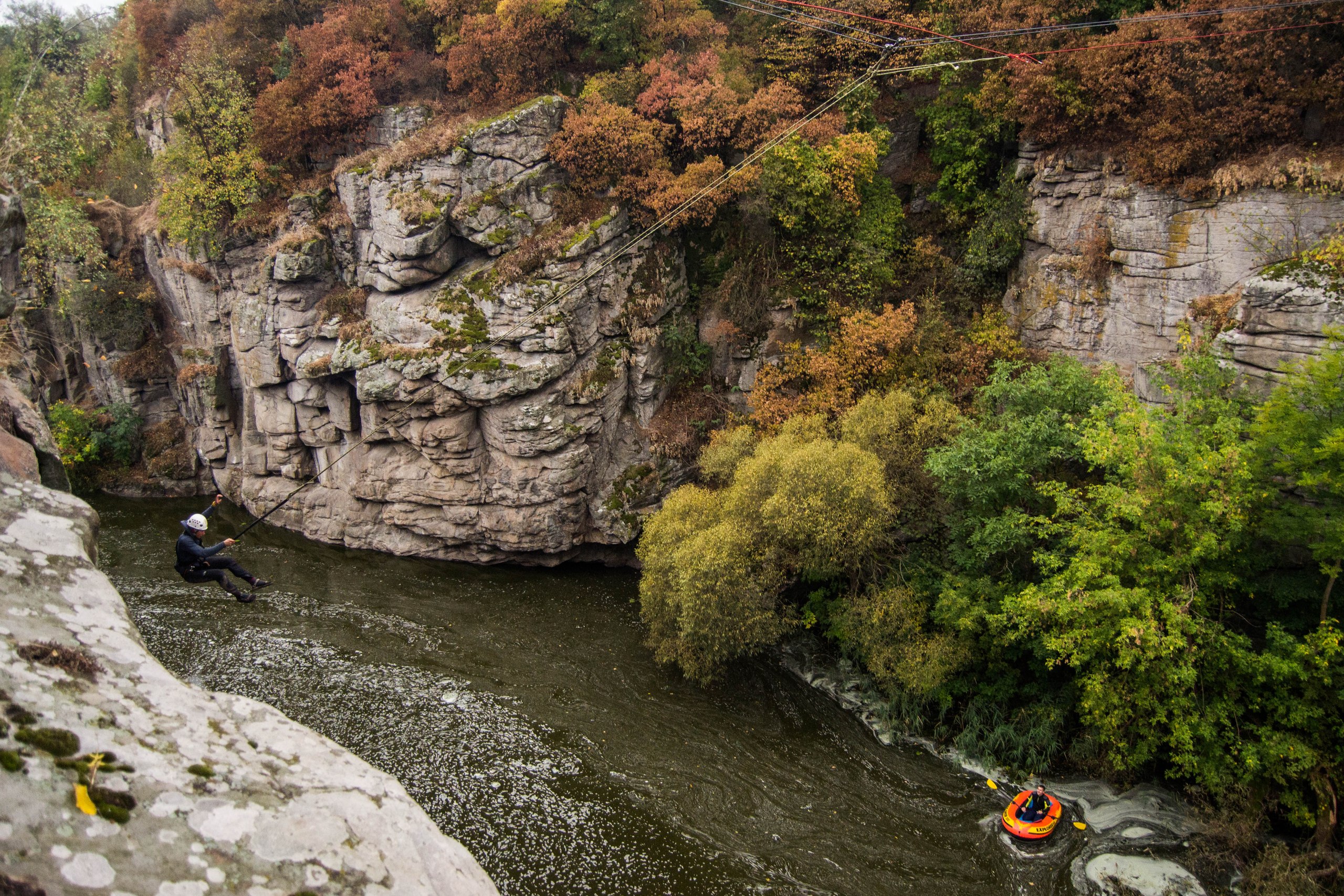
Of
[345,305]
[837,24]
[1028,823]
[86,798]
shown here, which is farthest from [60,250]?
[1028,823]

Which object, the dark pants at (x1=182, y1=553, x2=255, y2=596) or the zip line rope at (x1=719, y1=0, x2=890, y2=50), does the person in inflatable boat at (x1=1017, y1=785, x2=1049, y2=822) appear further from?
the zip line rope at (x1=719, y1=0, x2=890, y2=50)

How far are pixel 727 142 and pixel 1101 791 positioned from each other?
22001 mm

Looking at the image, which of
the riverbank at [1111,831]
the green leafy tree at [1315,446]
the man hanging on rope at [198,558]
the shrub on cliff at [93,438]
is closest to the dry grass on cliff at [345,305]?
the shrub on cliff at [93,438]

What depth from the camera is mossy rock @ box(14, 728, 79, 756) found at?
12.8ft

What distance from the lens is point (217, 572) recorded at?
13.6m

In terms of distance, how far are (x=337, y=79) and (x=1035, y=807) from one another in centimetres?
A: 3200

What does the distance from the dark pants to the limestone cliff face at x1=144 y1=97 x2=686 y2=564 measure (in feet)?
38.7

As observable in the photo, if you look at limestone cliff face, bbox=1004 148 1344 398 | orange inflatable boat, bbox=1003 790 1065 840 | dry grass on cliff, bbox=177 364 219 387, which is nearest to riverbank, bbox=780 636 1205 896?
orange inflatable boat, bbox=1003 790 1065 840

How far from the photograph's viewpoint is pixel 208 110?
2881 cm

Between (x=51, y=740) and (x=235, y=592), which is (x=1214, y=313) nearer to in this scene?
(x=235, y=592)

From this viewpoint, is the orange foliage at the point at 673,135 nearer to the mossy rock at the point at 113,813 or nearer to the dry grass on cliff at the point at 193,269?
the dry grass on cliff at the point at 193,269

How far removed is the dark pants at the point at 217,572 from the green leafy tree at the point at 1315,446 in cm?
1928

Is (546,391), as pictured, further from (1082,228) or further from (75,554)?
(75,554)

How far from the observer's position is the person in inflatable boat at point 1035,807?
15930mm
